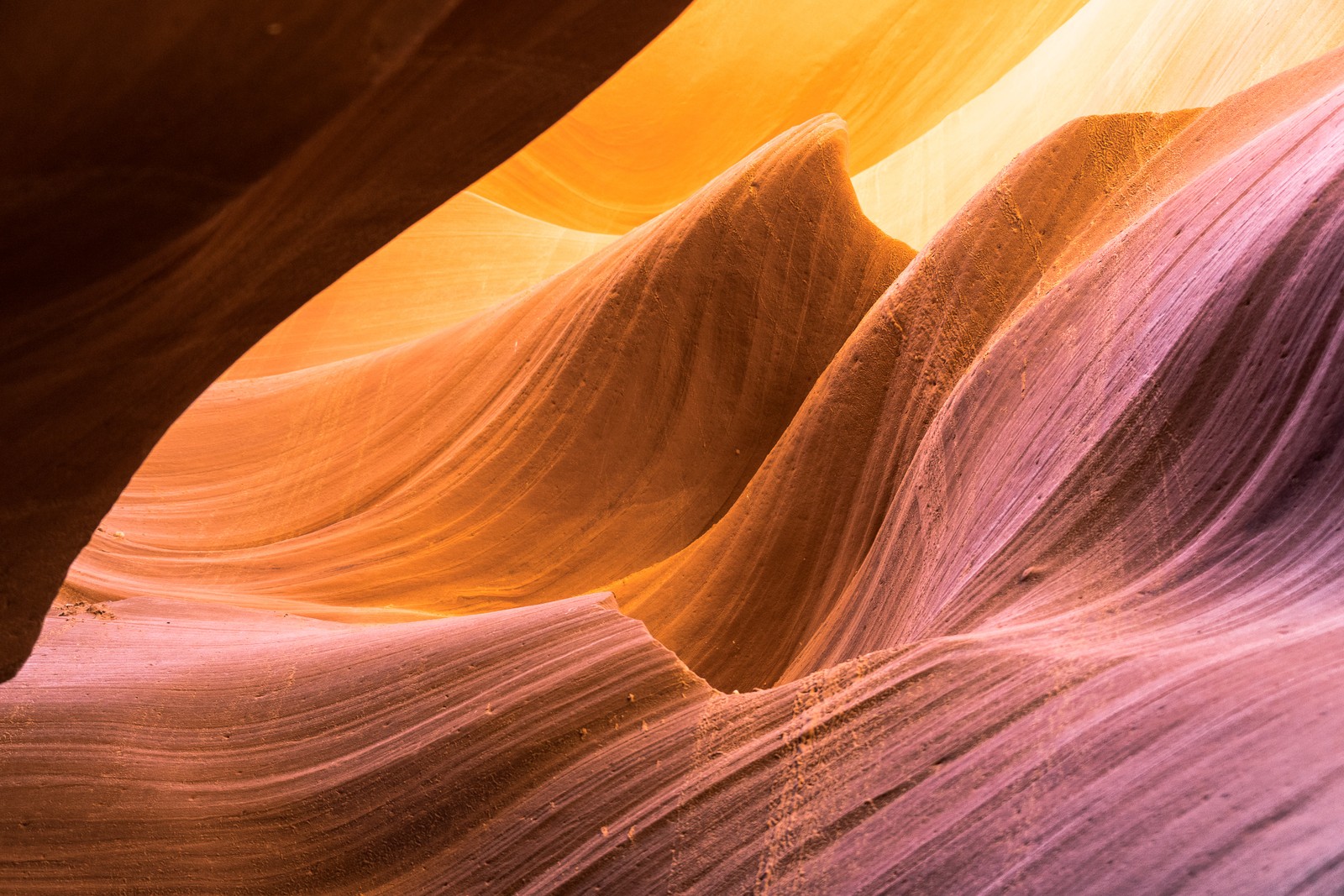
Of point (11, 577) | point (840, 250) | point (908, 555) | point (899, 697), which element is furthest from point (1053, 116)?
point (11, 577)

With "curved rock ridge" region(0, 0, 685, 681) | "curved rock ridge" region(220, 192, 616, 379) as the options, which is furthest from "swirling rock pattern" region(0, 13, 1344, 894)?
"curved rock ridge" region(220, 192, 616, 379)

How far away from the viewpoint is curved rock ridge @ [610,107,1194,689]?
2.70m

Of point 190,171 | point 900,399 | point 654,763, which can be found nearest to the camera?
point 190,171

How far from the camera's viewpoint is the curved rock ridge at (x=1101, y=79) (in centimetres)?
324

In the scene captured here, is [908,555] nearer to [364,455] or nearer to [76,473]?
[76,473]

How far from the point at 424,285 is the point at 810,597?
3.96 m

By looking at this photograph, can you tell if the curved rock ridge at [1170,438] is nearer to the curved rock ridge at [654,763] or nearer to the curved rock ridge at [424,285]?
the curved rock ridge at [654,763]

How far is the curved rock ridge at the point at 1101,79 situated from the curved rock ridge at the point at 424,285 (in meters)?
1.91

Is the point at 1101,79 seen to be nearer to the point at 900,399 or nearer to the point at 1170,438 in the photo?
the point at 900,399

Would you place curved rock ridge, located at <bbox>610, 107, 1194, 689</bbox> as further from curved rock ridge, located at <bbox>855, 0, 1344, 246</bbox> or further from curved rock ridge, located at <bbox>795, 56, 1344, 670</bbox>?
curved rock ridge, located at <bbox>855, 0, 1344, 246</bbox>

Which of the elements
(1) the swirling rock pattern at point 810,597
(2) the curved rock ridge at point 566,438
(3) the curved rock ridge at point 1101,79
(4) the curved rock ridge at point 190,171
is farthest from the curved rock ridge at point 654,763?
(3) the curved rock ridge at point 1101,79

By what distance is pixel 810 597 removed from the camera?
2699 millimetres

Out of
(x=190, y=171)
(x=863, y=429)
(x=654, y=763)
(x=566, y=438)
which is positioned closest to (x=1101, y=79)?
(x=863, y=429)

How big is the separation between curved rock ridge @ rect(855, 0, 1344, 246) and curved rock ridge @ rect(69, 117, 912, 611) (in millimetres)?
924
